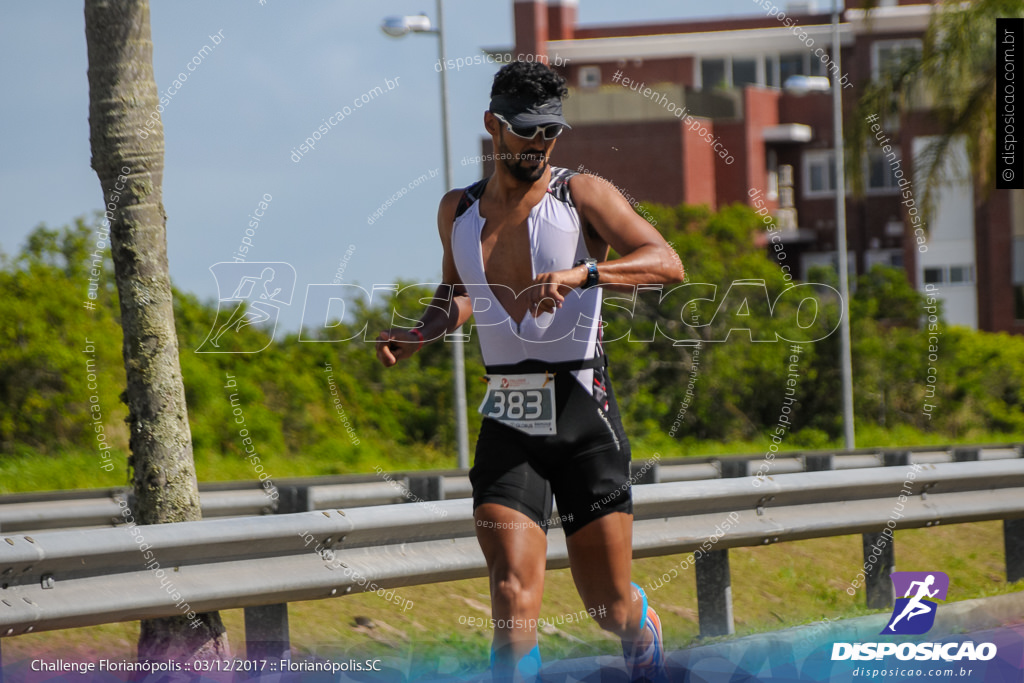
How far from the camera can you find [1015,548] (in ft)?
23.4

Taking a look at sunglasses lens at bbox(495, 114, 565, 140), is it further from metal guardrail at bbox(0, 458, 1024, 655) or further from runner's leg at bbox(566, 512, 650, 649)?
metal guardrail at bbox(0, 458, 1024, 655)

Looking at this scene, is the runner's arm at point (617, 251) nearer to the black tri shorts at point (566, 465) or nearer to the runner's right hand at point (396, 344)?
the black tri shorts at point (566, 465)

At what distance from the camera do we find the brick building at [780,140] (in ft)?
106

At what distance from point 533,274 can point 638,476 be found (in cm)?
373

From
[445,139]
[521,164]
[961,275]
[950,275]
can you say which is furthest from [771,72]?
[521,164]

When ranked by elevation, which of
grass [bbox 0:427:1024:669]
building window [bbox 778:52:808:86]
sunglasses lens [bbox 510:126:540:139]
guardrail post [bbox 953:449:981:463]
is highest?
building window [bbox 778:52:808:86]

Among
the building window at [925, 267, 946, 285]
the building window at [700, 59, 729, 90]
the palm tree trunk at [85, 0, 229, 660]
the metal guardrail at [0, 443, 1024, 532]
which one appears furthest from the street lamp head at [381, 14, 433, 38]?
the building window at [700, 59, 729, 90]

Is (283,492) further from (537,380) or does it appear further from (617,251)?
(617,251)

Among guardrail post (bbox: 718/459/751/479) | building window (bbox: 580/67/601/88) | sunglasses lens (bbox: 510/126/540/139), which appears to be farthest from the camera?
building window (bbox: 580/67/601/88)

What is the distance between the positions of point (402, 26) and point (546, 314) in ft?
29.5

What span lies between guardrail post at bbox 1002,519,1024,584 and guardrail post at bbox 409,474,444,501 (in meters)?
3.22

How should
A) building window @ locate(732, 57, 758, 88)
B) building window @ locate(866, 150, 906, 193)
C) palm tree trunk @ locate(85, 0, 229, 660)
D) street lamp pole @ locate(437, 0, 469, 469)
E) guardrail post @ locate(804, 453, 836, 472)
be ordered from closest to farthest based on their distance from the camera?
palm tree trunk @ locate(85, 0, 229, 660)
guardrail post @ locate(804, 453, 836, 472)
street lamp pole @ locate(437, 0, 469, 469)
building window @ locate(866, 150, 906, 193)
building window @ locate(732, 57, 758, 88)

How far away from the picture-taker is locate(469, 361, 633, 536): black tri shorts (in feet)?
13.2

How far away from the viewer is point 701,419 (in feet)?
77.5
